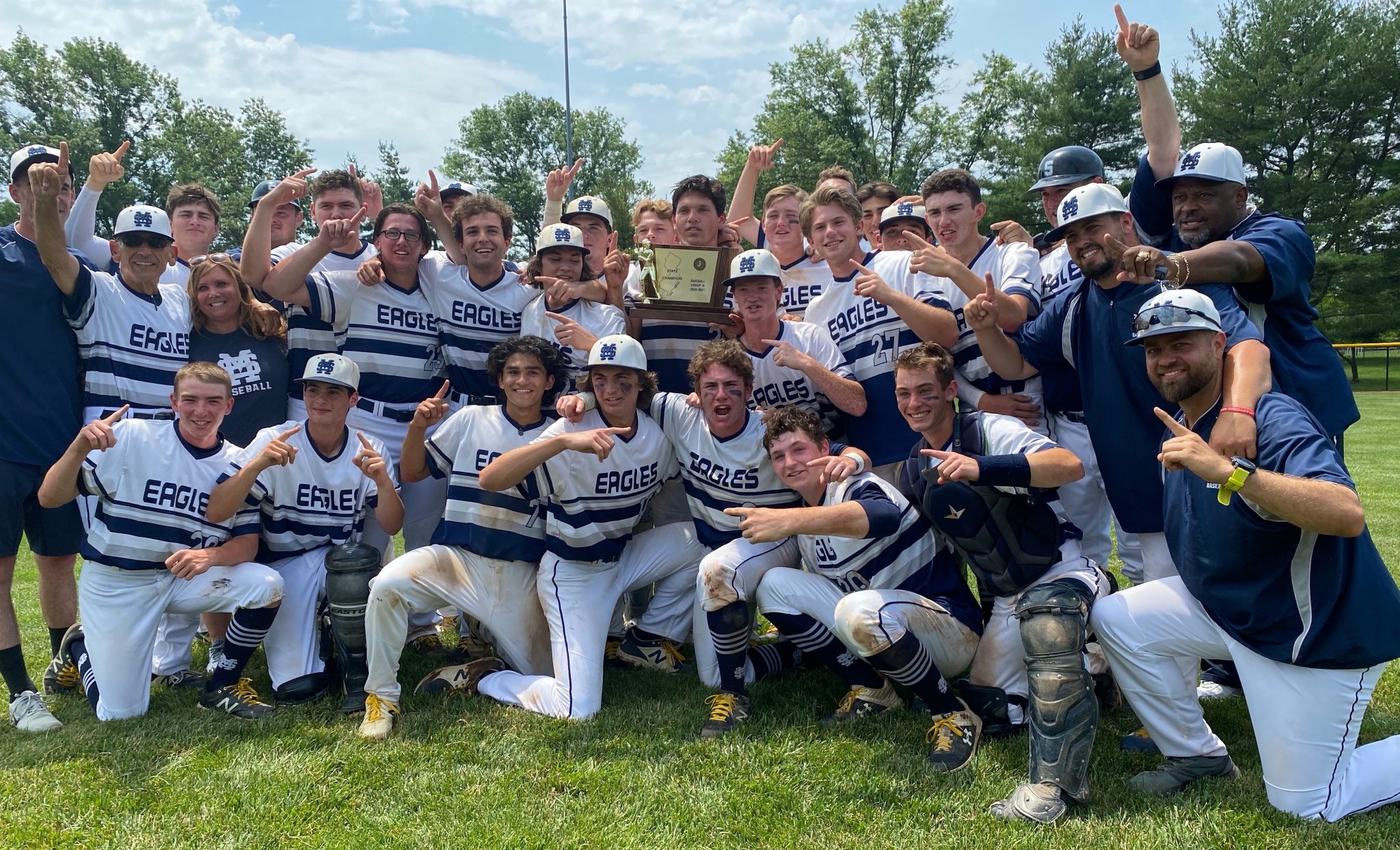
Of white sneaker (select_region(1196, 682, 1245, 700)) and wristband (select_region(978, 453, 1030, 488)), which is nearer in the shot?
wristband (select_region(978, 453, 1030, 488))

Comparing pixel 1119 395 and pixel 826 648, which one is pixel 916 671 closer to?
pixel 826 648

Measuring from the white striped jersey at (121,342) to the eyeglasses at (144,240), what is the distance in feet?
0.88

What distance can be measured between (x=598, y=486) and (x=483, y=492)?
74 centimetres

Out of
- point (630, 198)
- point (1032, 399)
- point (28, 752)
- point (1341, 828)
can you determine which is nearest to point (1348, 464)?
point (1032, 399)

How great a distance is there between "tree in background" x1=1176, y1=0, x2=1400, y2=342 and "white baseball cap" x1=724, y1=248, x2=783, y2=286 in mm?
40167

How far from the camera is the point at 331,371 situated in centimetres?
539

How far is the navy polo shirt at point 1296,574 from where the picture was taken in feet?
11.3

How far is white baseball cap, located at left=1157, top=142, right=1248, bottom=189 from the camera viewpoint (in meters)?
4.24

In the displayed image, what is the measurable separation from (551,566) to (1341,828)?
417 centimetres

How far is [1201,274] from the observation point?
407cm

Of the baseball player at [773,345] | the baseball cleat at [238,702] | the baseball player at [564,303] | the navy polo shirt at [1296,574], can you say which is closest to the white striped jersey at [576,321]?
the baseball player at [564,303]

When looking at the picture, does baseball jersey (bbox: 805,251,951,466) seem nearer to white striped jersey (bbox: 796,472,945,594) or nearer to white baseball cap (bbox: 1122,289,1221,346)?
white striped jersey (bbox: 796,472,945,594)

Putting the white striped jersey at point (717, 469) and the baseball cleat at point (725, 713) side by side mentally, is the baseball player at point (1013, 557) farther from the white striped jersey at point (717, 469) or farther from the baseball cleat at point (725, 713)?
the baseball cleat at point (725, 713)

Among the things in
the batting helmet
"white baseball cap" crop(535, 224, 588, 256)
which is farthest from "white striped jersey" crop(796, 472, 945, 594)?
"white baseball cap" crop(535, 224, 588, 256)
